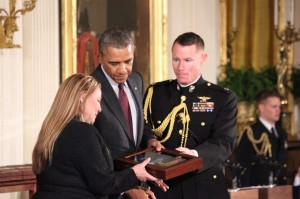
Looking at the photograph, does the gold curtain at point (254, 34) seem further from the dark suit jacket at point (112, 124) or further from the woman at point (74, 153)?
the woman at point (74, 153)

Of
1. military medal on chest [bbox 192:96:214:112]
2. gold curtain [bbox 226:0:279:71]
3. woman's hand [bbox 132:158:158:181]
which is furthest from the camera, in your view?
gold curtain [bbox 226:0:279:71]

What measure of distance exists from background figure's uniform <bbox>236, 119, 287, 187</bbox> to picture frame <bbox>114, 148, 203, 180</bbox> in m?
3.43

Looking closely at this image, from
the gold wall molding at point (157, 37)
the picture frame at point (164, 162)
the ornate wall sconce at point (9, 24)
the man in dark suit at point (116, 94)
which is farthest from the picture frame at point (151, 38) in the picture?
the picture frame at point (164, 162)

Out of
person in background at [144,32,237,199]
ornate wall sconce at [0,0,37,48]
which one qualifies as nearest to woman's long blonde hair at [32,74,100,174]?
person in background at [144,32,237,199]

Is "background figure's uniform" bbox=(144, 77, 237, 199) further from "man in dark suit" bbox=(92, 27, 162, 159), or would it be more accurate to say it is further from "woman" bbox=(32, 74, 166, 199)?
"woman" bbox=(32, 74, 166, 199)

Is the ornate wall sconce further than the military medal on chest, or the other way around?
the ornate wall sconce

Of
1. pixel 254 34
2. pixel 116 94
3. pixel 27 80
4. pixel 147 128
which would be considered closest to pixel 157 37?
pixel 27 80

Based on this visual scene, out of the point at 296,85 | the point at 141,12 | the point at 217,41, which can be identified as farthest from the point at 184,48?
the point at 296,85

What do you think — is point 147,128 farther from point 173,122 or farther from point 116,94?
point 116,94

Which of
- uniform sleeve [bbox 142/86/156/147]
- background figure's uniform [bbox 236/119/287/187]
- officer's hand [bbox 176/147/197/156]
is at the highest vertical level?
uniform sleeve [bbox 142/86/156/147]

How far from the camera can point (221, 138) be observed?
4.51 meters

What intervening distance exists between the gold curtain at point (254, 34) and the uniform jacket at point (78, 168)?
6.04 m

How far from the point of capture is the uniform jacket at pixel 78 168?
3.71 metres

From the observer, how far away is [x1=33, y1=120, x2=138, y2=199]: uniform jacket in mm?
3707
